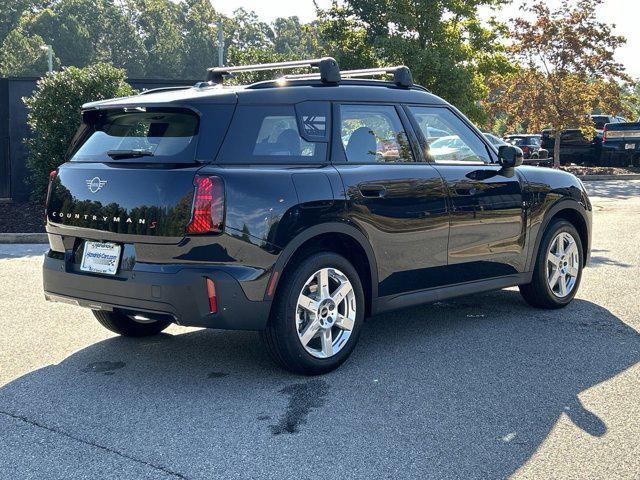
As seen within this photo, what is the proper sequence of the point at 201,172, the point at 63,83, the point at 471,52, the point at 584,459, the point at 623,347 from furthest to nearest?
the point at 471,52, the point at 63,83, the point at 623,347, the point at 201,172, the point at 584,459

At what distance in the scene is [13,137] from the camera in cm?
1622

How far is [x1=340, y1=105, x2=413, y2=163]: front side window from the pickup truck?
25.8 metres

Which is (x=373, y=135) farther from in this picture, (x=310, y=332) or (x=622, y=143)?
(x=622, y=143)

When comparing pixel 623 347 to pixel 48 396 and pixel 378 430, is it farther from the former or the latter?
pixel 48 396

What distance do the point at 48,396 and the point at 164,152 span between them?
1542 mm

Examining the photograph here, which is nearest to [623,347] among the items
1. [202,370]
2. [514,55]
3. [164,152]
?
[202,370]

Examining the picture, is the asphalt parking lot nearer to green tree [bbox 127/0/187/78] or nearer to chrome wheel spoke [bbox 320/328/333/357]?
chrome wheel spoke [bbox 320/328/333/357]

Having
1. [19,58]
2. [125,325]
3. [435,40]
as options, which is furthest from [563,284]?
[19,58]

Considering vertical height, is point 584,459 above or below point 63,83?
below

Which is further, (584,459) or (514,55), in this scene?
(514,55)

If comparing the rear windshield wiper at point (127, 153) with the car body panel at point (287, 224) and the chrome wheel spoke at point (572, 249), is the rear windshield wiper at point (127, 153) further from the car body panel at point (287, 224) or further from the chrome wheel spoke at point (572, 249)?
the chrome wheel spoke at point (572, 249)

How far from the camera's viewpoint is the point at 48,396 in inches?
192

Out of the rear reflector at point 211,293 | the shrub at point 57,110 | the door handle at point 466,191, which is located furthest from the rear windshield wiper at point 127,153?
the shrub at point 57,110

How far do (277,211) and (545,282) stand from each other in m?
3.01
